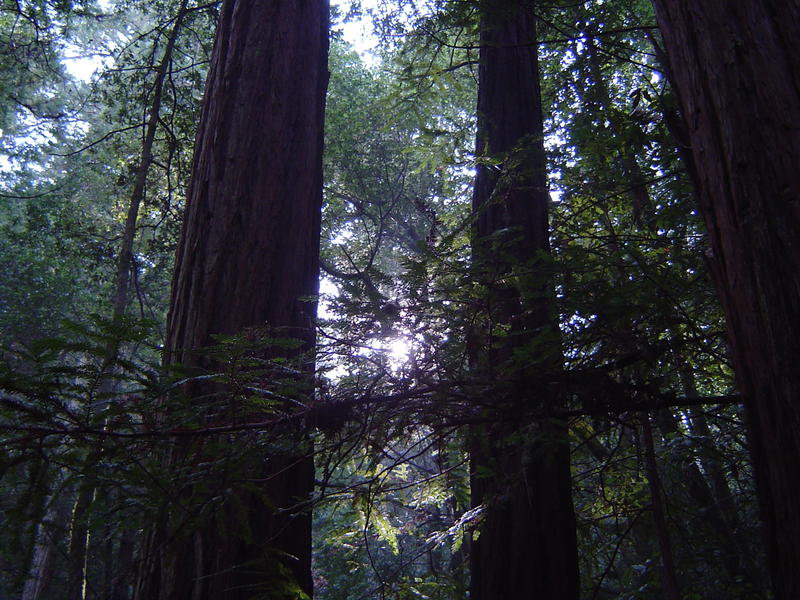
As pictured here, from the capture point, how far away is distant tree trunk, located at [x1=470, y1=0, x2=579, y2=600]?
2.08m

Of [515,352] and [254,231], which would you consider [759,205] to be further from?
[254,231]

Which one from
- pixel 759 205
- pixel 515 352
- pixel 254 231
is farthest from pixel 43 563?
pixel 759 205

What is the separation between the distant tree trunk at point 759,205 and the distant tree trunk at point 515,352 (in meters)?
0.59

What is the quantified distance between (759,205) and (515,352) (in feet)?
2.69

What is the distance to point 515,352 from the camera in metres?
1.94

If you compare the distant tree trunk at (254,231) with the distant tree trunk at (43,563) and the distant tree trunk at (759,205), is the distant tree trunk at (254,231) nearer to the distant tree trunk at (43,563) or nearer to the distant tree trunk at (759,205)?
the distant tree trunk at (43,563)

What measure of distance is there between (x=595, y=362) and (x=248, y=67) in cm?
301

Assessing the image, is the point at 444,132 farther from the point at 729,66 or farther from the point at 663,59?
the point at 729,66

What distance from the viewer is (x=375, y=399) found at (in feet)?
6.59

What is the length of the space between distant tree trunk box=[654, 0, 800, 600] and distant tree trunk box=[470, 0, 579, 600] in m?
0.59

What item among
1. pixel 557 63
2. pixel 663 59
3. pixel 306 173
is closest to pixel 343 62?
pixel 557 63

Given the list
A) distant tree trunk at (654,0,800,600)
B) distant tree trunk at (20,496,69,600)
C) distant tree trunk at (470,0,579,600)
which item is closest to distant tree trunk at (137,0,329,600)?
distant tree trunk at (470,0,579,600)

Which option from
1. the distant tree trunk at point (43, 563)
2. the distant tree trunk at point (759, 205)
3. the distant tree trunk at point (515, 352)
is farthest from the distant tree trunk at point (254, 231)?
the distant tree trunk at point (759, 205)

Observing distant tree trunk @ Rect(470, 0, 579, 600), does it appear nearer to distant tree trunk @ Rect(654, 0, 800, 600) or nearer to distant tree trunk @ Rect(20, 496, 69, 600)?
distant tree trunk @ Rect(654, 0, 800, 600)
